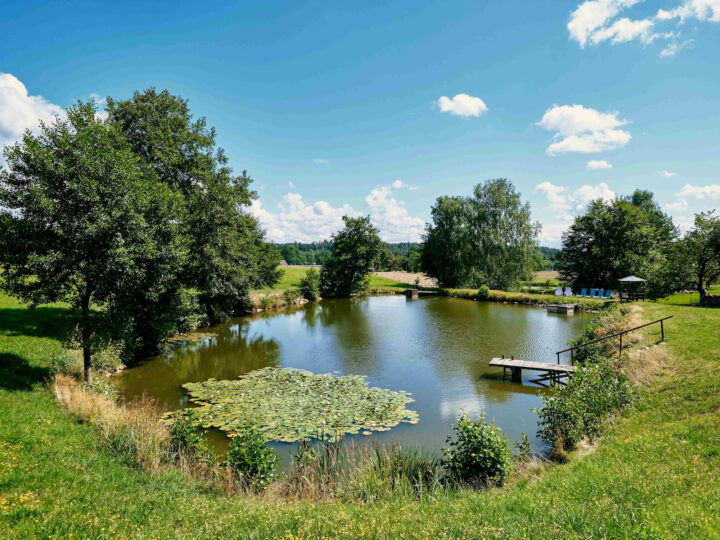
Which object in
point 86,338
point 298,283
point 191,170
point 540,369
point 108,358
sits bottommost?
point 540,369

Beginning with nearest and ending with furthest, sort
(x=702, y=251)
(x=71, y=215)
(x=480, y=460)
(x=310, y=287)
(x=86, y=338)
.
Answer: (x=480, y=460)
(x=71, y=215)
(x=86, y=338)
(x=702, y=251)
(x=310, y=287)

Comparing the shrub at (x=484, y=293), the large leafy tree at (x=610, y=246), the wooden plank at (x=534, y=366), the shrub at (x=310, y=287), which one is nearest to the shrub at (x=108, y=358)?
the wooden plank at (x=534, y=366)

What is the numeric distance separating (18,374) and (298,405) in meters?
9.28

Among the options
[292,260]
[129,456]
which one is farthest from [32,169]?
[292,260]

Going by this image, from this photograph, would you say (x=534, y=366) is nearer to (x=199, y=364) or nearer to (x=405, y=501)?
(x=405, y=501)

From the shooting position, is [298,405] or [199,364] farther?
[199,364]

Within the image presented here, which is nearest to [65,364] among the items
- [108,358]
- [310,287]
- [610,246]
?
[108,358]

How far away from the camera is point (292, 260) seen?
154875mm

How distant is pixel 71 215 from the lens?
1230 centimetres

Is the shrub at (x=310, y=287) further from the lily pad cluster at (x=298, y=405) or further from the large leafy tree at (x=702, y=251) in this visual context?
the large leafy tree at (x=702, y=251)

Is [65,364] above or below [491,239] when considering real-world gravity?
below

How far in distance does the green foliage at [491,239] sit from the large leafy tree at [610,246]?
19.3ft

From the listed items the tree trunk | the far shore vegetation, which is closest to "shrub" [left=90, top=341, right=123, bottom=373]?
the far shore vegetation

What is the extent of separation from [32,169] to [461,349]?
884 inches
